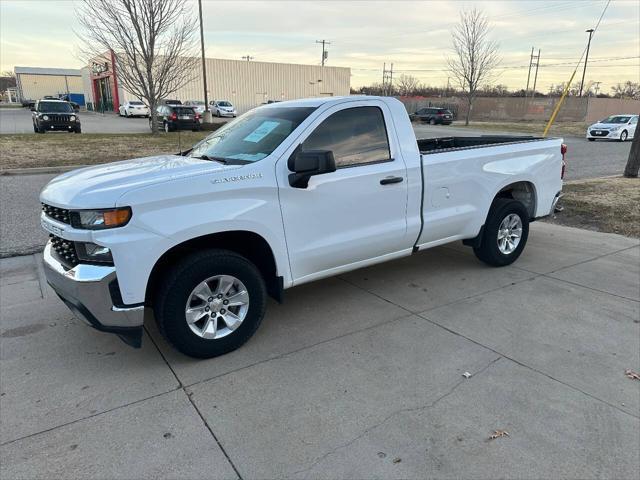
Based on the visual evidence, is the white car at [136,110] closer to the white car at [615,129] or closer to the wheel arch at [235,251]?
the white car at [615,129]

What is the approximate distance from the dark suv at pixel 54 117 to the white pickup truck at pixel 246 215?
21.9 m

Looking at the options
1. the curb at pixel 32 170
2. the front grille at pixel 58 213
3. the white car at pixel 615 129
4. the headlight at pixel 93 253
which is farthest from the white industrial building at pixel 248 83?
the headlight at pixel 93 253

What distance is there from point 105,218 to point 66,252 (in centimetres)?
55

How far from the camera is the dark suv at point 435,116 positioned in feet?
128

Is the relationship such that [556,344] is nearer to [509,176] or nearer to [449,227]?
[449,227]

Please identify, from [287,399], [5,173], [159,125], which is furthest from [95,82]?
[287,399]

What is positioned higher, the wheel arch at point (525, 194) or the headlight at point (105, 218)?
the headlight at point (105, 218)

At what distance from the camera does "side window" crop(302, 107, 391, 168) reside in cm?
395

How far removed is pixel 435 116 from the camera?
39156 mm

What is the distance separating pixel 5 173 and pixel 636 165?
1505cm

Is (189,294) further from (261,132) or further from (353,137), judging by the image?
(353,137)

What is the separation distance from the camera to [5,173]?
10.9 metres

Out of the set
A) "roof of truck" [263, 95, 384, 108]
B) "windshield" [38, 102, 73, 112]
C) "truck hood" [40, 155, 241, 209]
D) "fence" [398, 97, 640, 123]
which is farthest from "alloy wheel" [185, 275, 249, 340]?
"fence" [398, 97, 640, 123]

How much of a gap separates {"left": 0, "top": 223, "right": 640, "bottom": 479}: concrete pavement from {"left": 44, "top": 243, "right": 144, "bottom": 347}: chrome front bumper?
0.43m
